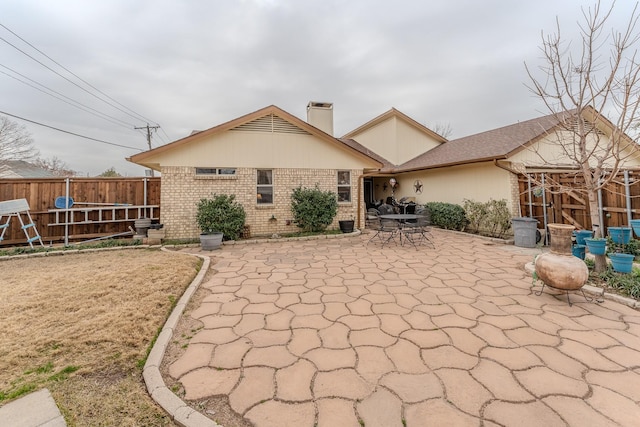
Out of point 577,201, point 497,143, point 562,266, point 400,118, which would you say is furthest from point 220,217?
point 400,118

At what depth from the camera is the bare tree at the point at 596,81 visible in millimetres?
4570

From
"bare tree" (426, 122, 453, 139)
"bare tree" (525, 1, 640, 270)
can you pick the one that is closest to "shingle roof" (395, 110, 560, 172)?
"bare tree" (525, 1, 640, 270)

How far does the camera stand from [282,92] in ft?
54.4

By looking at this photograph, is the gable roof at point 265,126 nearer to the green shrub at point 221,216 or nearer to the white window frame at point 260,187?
the white window frame at point 260,187

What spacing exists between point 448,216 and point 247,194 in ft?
27.0

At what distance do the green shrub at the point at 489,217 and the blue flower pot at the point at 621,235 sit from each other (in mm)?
3588

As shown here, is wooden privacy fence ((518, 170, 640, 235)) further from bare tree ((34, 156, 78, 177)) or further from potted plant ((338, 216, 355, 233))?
bare tree ((34, 156, 78, 177))

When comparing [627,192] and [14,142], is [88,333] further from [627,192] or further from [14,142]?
[14,142]

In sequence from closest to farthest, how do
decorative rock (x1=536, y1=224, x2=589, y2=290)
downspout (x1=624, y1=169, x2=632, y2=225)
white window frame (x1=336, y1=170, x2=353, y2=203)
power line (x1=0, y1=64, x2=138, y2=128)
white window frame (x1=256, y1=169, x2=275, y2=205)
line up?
decorative rock (x1=536, y1=224, x2=589, y2=290), downspout (x1=624, y1=169, x2=632, y2=225), white window frame (x1=256, y1=169, x2=275, y2=205), white window frame (x1=336, y1=170, x2=353, y2=203), power line (x1=0, y1=64, x2=138, y2=128)

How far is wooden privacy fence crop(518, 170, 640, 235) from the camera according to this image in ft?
20.4

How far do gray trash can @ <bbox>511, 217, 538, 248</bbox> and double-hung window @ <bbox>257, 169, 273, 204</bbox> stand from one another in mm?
8258

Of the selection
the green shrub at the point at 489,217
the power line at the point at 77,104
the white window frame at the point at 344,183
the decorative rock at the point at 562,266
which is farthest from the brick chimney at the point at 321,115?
the power line at the point at 77,104

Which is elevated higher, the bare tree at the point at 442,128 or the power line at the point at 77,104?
the bare tree at the point at 442,128

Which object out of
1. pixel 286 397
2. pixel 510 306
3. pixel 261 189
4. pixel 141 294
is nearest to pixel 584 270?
pixel 510 306
